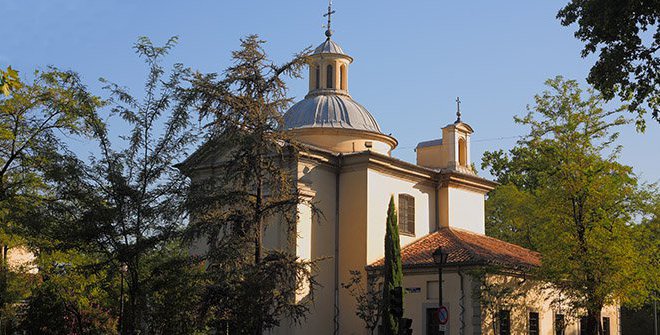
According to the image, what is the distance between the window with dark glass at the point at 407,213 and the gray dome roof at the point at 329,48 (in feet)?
27.1

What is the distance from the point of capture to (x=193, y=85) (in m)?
19.4

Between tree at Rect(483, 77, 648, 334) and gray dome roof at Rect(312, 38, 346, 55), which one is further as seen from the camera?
gray dome roof at Rect(312, 38, 346, 55)

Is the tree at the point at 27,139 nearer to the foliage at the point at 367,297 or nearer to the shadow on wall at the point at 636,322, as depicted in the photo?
the foliage at the point at 367,297

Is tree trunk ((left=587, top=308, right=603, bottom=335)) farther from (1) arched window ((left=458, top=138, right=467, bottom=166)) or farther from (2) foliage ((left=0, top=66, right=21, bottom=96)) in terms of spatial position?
(2) foliage ((left=0, top=66, right=21, bottom=96))

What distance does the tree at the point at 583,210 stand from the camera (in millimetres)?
27062

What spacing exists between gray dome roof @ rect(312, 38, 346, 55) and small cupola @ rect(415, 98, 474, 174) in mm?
5765

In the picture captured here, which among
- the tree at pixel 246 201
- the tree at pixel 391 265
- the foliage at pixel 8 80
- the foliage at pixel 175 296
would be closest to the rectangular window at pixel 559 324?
the tree at pixel 391 265

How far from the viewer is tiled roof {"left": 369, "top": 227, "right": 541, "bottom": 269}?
96.2ft

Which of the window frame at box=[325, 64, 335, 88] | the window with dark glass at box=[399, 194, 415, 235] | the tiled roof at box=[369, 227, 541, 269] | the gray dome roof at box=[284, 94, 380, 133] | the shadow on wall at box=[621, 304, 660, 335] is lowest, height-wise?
the shadow on wall at box=[621, 304, 660, 335]

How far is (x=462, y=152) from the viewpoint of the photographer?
121ft

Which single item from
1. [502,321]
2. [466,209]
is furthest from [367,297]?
[466,209]

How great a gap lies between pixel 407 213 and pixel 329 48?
9.25 m

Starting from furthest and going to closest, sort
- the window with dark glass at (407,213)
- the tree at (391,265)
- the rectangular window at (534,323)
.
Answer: the window with dark glass at (407,213)
the rectangular window at (534,323)
the tree at (391,265)

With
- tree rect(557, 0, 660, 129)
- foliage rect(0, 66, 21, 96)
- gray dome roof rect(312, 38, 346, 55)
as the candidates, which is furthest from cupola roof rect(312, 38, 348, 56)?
foliage rect(0, 66, 21, 96)
